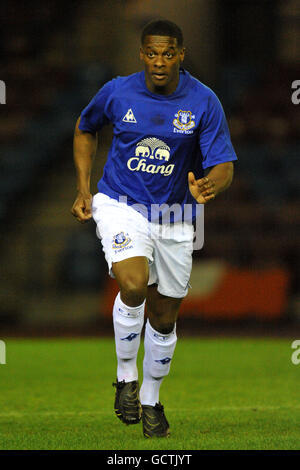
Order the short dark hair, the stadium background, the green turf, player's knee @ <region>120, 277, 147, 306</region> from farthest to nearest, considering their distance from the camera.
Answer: the stadium background
the short dark hair
the green turf
player's knee @ <region>120, 277, 147, 306</region>

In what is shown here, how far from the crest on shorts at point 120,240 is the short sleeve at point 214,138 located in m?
0.63

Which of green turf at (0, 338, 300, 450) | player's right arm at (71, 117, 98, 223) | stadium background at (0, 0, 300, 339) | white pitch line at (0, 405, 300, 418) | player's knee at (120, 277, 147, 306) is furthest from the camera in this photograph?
stadium background at (0, 0, 300, 339)

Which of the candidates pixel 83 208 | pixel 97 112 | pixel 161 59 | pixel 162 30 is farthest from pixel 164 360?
pixel 162 30

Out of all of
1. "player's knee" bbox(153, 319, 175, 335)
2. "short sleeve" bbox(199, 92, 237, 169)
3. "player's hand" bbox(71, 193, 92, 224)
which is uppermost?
"short sleeve" bbox(199, 92, 237, 169)

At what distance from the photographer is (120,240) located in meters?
5.49

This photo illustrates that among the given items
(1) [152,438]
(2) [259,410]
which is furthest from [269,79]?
(1) [152,438]

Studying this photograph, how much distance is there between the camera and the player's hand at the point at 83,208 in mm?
5668

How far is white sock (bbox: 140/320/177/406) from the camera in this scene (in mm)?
5793

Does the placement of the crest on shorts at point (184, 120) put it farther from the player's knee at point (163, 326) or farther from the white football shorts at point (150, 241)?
the player's knee at point (163, 326)

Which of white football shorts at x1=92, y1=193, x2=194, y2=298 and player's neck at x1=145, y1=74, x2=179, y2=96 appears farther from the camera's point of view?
player's neck at x1=145, y1=74, x2=179, y2=96

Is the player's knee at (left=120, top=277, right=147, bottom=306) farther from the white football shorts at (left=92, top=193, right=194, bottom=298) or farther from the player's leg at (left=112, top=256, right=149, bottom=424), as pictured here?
the white football shorts at (left=92, top=193, right=194, bottom=298)

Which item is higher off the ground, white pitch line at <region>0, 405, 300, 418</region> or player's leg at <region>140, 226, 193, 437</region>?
player's leg at <region>140, 226, 193, 437</region>

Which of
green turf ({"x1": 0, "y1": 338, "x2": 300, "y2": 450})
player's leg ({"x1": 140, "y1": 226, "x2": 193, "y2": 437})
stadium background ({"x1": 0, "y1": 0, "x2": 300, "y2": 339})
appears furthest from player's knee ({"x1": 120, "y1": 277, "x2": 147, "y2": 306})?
stadium background ({"x1": 0, "y1": 0, "x2": 300, "y2": 339})

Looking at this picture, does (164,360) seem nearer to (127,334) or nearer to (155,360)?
(155,360)
